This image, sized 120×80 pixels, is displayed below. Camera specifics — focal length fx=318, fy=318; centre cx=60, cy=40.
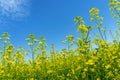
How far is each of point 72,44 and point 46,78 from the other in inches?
82.5

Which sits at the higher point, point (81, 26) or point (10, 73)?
point (81, 26)

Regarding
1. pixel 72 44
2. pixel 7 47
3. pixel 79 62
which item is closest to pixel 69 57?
pixel 72 44

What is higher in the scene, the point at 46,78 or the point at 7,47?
the point at 7,47

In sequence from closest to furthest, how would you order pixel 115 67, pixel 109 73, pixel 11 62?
pixel 109 73, pixel 115 67, pixel 11 62

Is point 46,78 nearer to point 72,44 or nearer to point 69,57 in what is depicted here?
point 69,57

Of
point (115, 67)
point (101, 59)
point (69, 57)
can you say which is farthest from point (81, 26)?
point (115, 67)

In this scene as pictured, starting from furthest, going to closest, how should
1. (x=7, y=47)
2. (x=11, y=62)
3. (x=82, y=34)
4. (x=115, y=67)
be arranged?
(x=7, y=47) < (x=11, y=62) < (x=82, y=34) < (x=115, y=67)

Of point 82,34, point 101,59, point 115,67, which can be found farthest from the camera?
point 82,34

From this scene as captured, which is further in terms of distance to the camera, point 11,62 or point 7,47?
point 7,47

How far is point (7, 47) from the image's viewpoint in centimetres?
902

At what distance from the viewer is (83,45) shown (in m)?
7.29

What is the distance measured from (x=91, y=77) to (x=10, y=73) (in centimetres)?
257

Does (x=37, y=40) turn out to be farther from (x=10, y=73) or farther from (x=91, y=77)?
(x=91, y=77)

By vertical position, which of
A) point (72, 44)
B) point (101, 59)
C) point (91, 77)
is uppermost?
point (72, 44)
